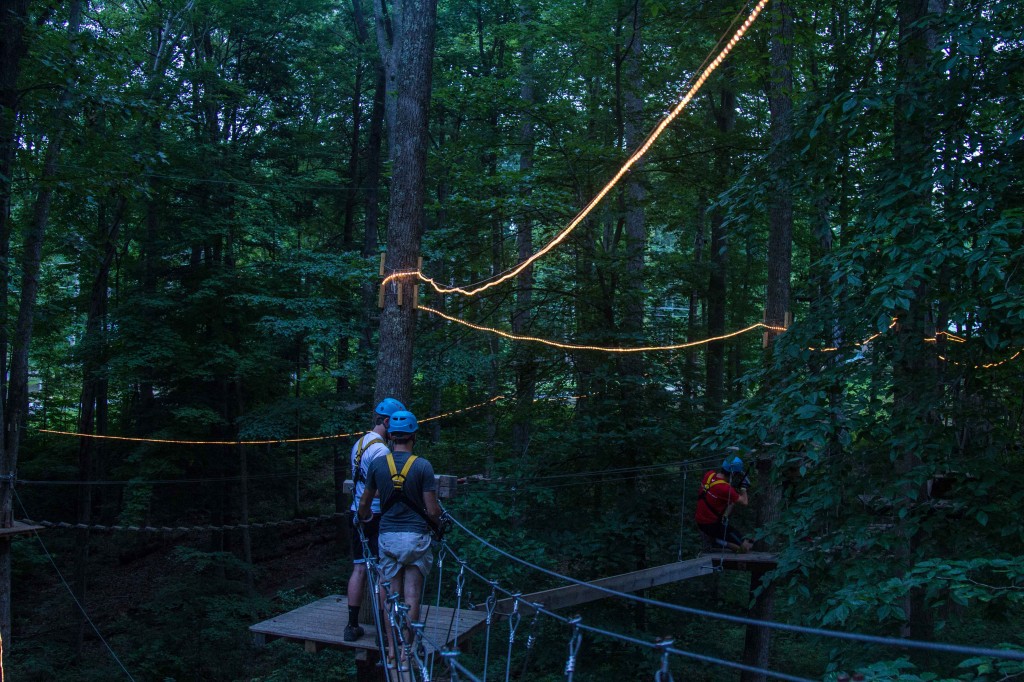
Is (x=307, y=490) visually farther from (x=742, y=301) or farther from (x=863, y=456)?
(x=863, y=456)

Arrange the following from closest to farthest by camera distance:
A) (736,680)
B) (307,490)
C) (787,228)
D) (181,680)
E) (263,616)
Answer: (787,228), (736,680), (181,680), (263,616), (307,490)

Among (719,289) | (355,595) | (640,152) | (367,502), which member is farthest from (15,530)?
(719,289)

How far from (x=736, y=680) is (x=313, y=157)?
37.9ft

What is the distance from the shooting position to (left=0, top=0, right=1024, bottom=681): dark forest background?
3.69 m

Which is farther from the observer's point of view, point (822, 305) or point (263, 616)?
point (263, 616)

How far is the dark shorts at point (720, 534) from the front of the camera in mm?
6633

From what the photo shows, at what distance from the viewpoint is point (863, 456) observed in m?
4.06

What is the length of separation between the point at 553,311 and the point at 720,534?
343 cm

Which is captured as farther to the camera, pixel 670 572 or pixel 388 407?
pixel 670 572

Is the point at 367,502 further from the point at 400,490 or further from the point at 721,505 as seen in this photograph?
the point at 721,505

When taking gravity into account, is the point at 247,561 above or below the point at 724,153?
below

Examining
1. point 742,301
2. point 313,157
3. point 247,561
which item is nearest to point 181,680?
point 247,561

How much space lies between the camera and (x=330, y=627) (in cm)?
455

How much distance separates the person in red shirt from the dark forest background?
0.82ft
